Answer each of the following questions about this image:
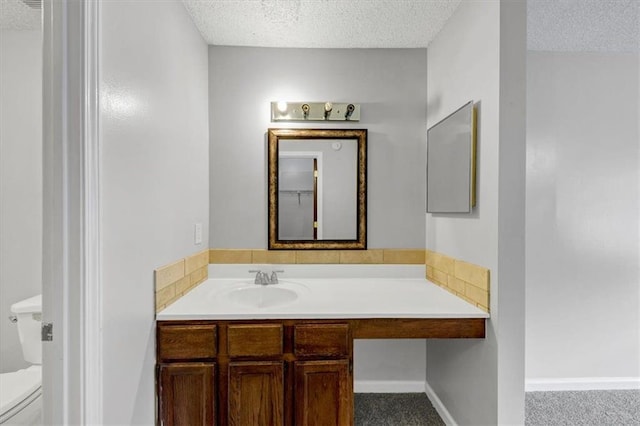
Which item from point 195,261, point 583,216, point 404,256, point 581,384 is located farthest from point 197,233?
point 581,384

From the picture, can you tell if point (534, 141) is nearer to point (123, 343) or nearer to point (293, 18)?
point (293, 18)

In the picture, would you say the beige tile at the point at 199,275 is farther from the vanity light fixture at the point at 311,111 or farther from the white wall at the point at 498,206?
the white wall at the point at 498,206

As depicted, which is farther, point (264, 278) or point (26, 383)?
point (264, 278)

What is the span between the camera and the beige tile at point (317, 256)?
234 cm

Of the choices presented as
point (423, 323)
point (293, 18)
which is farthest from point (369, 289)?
point (293, 18)

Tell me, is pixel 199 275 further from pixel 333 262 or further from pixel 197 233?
pixel 333 262

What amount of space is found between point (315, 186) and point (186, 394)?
140 cm

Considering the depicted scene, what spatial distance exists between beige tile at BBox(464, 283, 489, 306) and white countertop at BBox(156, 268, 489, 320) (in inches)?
1.6

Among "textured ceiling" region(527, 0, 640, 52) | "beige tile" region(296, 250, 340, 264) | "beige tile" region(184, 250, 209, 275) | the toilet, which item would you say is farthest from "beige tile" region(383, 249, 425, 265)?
the toilet

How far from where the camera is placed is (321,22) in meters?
2.01

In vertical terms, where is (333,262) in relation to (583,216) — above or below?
below

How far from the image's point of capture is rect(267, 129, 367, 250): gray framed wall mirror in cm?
230

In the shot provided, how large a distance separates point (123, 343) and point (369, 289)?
52.3 inches

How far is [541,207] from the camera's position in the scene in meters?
2.33
